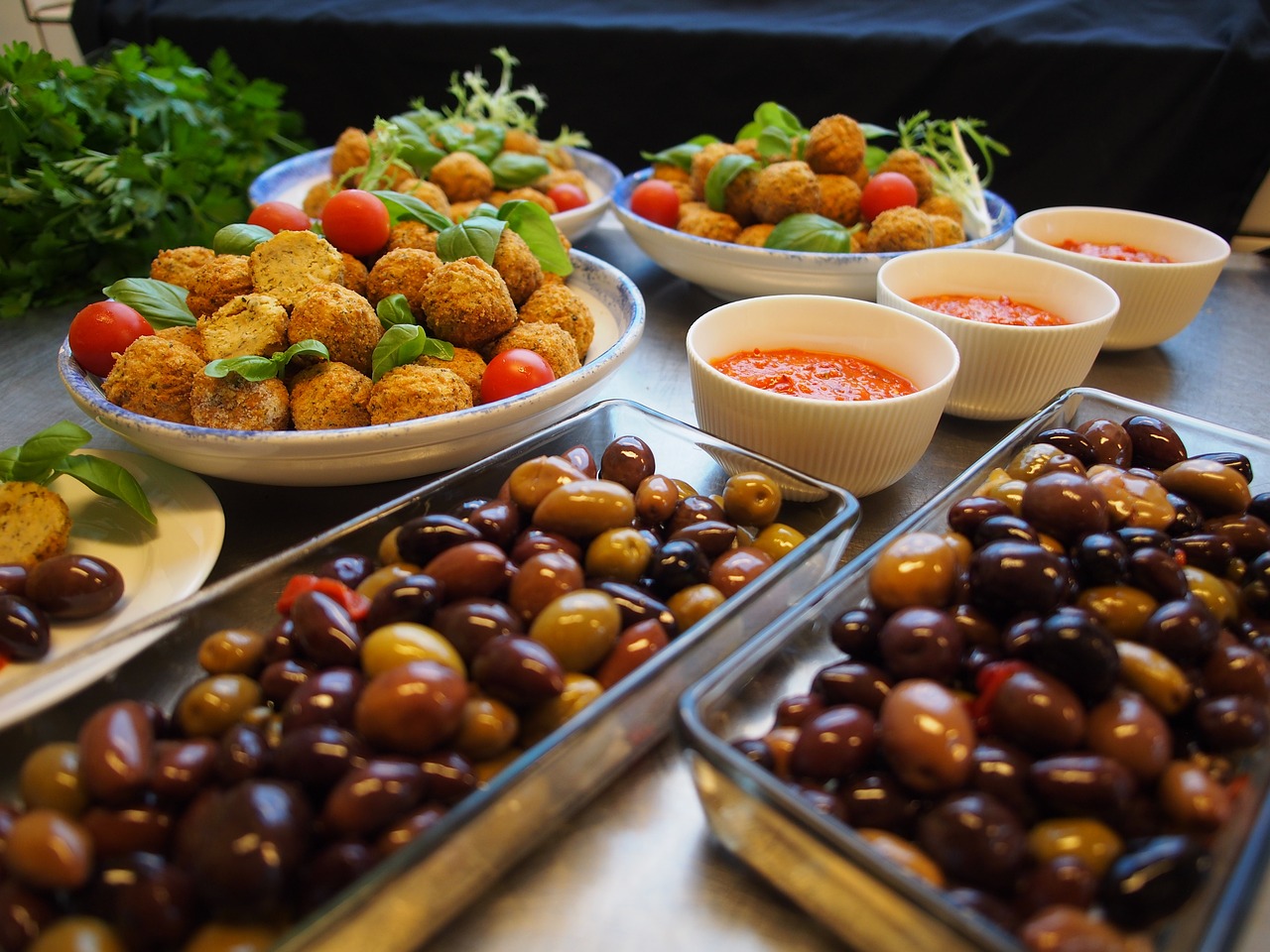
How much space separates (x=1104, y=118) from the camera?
280cm

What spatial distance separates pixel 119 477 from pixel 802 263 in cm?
133

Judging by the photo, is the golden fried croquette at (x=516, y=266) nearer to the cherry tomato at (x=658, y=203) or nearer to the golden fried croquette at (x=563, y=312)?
the golden fried croquette at (x=563, y=312)

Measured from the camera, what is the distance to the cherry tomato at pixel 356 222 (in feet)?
5.16

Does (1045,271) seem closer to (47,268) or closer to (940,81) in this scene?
(940,81)

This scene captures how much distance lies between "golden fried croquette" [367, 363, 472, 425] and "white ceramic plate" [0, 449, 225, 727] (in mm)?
267

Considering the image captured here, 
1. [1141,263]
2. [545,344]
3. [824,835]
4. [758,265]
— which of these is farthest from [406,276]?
[1141,263]

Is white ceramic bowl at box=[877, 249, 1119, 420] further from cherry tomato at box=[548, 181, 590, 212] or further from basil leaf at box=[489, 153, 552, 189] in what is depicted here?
basil leaf at box=[489, 153, 552, 189]

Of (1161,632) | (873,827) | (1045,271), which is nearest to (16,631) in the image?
(873,827)

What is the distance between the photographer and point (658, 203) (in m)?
2.17

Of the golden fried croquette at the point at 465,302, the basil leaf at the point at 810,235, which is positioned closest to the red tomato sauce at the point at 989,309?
the basil leaf at the point at 810,235

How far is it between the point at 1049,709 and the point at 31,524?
1224mm

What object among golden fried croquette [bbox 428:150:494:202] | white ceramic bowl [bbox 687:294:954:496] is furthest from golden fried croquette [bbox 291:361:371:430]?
golden fried croquette [bbox 428:150:494:202]

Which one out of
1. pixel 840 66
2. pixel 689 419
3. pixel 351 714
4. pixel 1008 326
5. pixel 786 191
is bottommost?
pixel 689 419

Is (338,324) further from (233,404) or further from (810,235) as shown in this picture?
(810,235)
